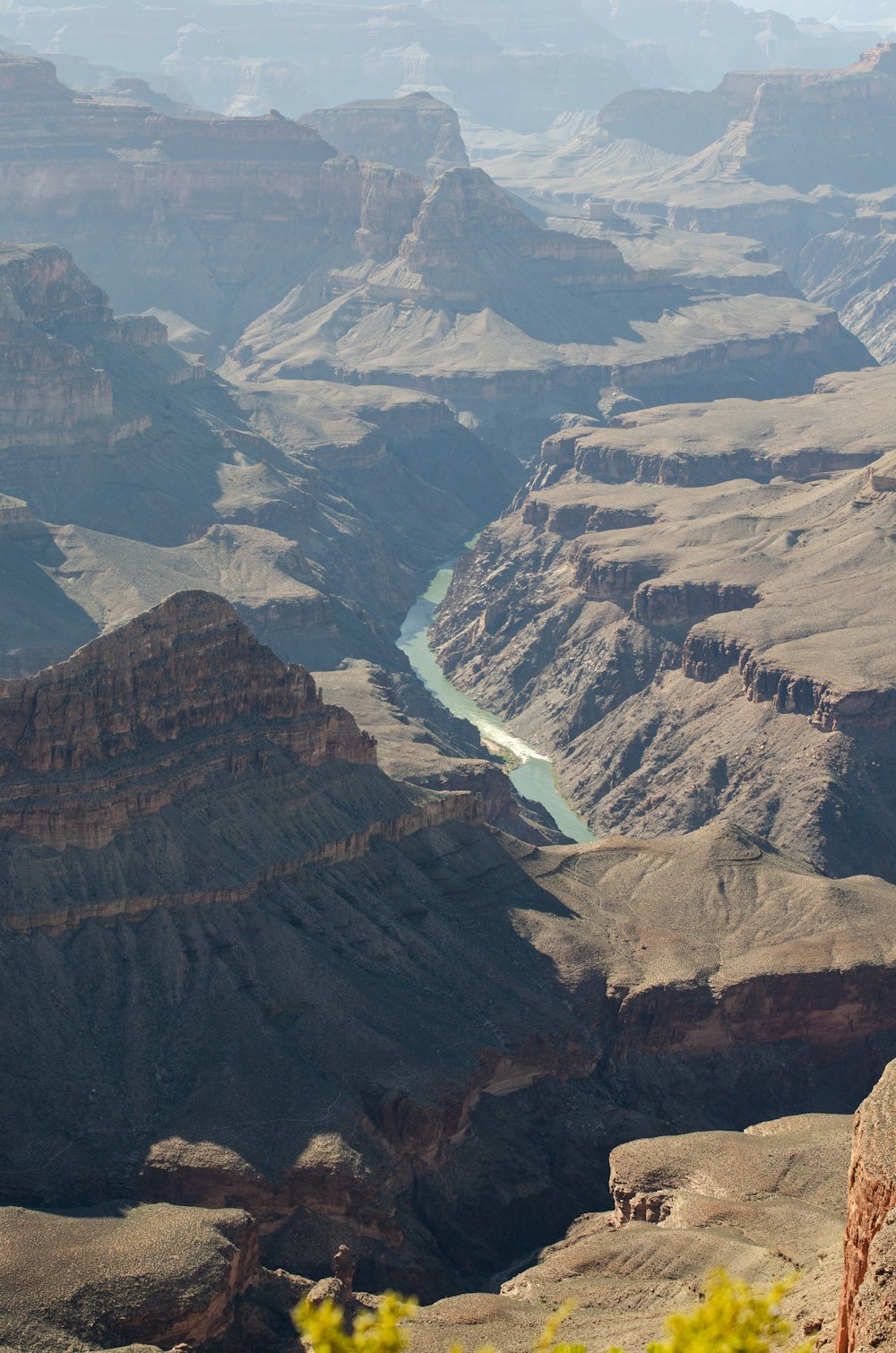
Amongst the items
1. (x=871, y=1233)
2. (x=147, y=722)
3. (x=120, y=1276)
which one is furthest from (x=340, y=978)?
(x=871, y=1233)

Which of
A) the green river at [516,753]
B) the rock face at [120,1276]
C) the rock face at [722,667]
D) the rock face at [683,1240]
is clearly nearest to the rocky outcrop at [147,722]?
the rock face at [120,1276]

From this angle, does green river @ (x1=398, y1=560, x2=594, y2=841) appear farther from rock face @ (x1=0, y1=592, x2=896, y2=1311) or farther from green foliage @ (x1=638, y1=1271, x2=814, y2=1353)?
green foliage @ (x1=638, y1=1271, x2=814, y2=1353)

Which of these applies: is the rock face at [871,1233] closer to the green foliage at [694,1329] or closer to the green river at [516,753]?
the green foliage at [694,1329]

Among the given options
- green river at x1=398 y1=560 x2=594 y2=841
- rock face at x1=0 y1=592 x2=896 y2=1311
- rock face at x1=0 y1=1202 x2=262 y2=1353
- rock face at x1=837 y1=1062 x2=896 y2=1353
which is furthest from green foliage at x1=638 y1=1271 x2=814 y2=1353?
green river at x1=398 y1=560 x2=594 y2=841

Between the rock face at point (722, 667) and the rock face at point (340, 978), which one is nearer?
the rock face at point (340, 978)

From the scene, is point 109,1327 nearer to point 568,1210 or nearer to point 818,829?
point 568,1210

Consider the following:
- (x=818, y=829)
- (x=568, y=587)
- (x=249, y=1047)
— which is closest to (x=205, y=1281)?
(x=249, y=1047)
